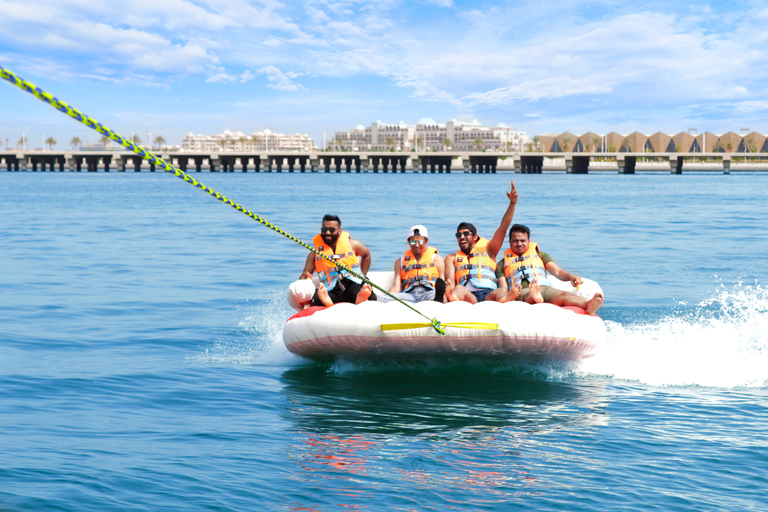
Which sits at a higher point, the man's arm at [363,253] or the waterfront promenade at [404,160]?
the waterfront promenade at [404,160]

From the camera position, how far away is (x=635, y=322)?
11.8m

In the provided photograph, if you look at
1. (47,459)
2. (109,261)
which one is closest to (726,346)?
(47,459)

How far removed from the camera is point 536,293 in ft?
29.1

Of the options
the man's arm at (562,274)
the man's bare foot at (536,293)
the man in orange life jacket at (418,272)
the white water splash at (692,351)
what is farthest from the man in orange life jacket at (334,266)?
the white water splash at (692,351)

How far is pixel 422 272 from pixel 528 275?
123 cm

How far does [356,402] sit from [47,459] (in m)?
2.88

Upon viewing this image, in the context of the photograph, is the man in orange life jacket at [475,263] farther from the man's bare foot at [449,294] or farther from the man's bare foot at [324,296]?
the man's bare foot at [324,296]

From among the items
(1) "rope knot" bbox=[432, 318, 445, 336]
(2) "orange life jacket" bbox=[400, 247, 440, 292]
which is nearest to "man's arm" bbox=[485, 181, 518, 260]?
(2) "orange life jacket" bbox=[400, 247, 440, 292]

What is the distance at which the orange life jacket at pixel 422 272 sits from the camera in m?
9.48

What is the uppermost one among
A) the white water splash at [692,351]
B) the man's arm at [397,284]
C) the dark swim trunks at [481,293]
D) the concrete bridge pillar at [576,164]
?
the concrete bridge pillar at [576,164]

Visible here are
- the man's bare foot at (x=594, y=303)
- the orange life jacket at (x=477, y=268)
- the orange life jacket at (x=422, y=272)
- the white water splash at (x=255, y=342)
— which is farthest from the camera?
the white water splash at (x=255, y=342)

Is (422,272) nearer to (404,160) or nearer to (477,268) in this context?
(477,268)

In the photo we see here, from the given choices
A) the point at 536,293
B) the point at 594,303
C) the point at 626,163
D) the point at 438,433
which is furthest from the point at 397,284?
the point at 626,163

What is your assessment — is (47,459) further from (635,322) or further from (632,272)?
(632,272)
